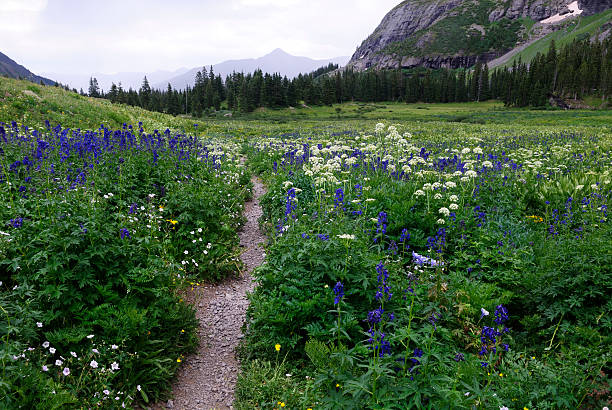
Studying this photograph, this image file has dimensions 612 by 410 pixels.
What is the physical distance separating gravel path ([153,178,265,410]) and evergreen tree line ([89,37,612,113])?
9655cm

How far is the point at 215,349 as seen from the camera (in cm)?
500

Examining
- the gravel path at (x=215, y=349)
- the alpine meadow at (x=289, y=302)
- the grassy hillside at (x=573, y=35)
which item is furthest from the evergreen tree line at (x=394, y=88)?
the gravel path at (x=215, y=349)

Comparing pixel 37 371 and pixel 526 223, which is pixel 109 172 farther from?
pixel 526 223

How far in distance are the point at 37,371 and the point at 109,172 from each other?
5.41 meters

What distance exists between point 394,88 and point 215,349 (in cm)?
14388

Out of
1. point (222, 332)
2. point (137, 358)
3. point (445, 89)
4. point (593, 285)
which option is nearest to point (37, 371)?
point (137, 358)

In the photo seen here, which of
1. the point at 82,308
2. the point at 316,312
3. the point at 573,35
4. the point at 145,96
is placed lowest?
the point at 316,312

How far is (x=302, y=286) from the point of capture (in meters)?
4.58

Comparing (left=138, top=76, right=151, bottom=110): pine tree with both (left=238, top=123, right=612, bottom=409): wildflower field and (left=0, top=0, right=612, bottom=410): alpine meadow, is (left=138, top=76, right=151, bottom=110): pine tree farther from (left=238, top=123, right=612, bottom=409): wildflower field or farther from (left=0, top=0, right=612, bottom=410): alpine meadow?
(left=238, top=123, right=612, bottom=409): wildflower field

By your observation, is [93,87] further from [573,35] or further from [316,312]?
[573,35]

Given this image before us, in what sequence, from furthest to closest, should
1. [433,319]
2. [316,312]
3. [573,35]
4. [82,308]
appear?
[573,35] → [316,312] → [82,308] → [433,319]

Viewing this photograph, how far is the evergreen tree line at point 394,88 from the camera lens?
84875 mm

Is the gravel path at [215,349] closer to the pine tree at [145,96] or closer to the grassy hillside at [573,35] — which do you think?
the pine tree at [145,96]

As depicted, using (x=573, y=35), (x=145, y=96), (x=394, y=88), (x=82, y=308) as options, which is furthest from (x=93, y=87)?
(x=573, y=35)
